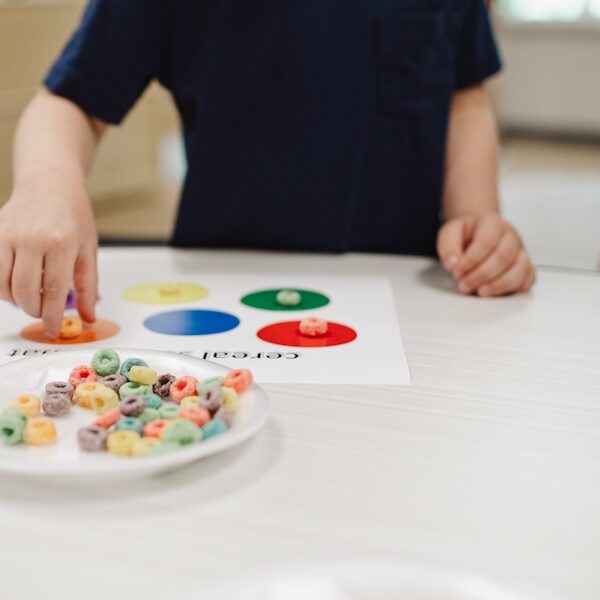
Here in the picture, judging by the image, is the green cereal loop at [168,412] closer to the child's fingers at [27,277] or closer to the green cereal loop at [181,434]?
the green cereal loop at [181,434]

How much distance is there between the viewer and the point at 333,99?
2.93 ft

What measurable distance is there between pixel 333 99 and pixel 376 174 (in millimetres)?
100

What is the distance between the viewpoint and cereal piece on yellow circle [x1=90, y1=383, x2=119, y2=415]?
0.48 meters

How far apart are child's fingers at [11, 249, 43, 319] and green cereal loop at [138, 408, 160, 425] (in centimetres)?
18

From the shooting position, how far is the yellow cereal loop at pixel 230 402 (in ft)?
1.52

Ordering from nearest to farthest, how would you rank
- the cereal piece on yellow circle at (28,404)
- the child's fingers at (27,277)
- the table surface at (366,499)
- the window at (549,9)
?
1. the table surface at (366,499)
2. the cereal piece on yellow circle at (28,404)
3. the child's fingers at (27,277)
4. the window at (549,9)

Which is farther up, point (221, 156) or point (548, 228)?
point (221, 156)

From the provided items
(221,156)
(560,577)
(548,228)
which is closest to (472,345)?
(560,577)

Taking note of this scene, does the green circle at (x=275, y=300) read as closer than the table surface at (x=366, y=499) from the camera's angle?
No

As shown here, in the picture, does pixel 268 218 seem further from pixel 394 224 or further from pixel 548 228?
pixel 548 228

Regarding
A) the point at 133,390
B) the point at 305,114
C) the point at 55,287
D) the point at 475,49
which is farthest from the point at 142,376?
the point at 475,49

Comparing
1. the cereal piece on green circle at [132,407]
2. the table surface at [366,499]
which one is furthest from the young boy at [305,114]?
the cereal piece on green circle at [132,407]

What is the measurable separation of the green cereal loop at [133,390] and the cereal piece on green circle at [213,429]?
6 centimetres

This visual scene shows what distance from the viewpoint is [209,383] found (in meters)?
0.48
